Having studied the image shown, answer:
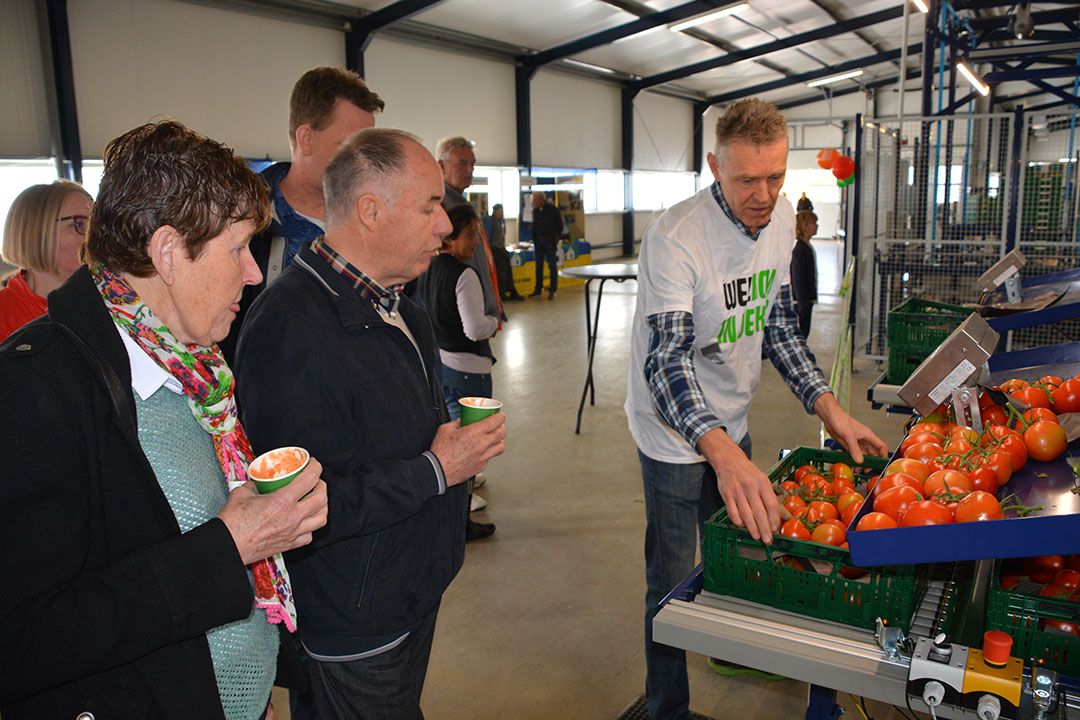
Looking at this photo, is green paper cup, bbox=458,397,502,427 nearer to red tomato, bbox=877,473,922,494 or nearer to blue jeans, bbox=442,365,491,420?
red tomato, bbox=877,473,922,494

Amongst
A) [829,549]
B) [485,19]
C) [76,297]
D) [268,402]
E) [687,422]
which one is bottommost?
[829,549]

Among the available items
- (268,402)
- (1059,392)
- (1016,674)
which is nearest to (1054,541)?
(1016,674)

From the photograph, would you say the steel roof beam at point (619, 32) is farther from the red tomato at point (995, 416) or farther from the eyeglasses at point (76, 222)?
the red tomato at point (995, 416)

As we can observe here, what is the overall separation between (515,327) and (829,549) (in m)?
9.38

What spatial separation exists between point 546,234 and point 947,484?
12485 mm

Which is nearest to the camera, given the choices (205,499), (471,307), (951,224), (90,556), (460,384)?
(90,556)

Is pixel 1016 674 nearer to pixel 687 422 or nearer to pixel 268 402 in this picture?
pixel 687 422

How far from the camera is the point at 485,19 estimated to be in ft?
42.2

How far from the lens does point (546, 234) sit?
13766mm

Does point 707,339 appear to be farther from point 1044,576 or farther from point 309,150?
point 309,150

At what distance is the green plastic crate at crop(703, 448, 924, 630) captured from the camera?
1.41 meters

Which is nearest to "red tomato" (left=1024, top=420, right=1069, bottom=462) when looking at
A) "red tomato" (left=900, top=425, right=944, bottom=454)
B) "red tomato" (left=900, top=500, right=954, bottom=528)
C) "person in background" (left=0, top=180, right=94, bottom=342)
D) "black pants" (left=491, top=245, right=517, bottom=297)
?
"red tomato" (left=900, top=425, right=944, bottom=454)

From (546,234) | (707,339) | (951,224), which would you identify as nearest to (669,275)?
(707,339)

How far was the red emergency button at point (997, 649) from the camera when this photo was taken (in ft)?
4.06
